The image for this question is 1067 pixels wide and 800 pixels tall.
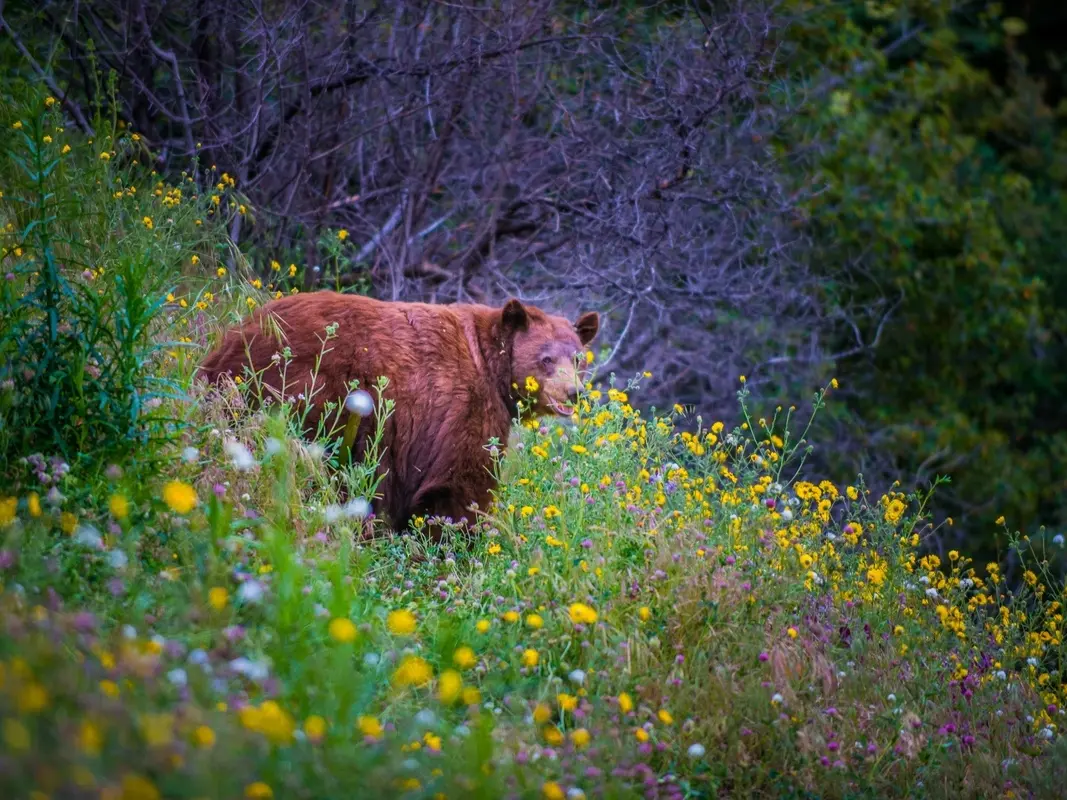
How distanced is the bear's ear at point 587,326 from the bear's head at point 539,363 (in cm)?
40

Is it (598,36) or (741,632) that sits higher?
(598,36)

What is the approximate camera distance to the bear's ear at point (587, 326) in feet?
21.5

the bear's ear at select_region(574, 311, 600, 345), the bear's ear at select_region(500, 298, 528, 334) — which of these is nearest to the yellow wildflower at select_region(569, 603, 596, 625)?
the bear's ear at select_region(500, 298, 528, 334)

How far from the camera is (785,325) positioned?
35.3 ft

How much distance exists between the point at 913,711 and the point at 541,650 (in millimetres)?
1523

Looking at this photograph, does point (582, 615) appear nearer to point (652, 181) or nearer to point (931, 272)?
point (652, 181)

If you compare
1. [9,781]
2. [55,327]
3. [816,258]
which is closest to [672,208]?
[816,258]

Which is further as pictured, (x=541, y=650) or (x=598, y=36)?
(x=598, y=36)

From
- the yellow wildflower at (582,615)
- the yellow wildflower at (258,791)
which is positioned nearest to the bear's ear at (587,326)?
the yellow wildflower at (582,615)

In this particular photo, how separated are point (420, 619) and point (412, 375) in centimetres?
168

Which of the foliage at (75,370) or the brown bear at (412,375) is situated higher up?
the foliage at (75,370)

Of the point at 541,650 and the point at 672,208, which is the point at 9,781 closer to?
the point at 541,650

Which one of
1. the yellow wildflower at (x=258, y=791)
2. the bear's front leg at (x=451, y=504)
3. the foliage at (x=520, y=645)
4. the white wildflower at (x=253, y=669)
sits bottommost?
the bear's front leg at (x=451, y=504)

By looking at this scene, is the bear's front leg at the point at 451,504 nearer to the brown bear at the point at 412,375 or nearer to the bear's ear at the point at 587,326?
the brown bear at the point at 412,375
